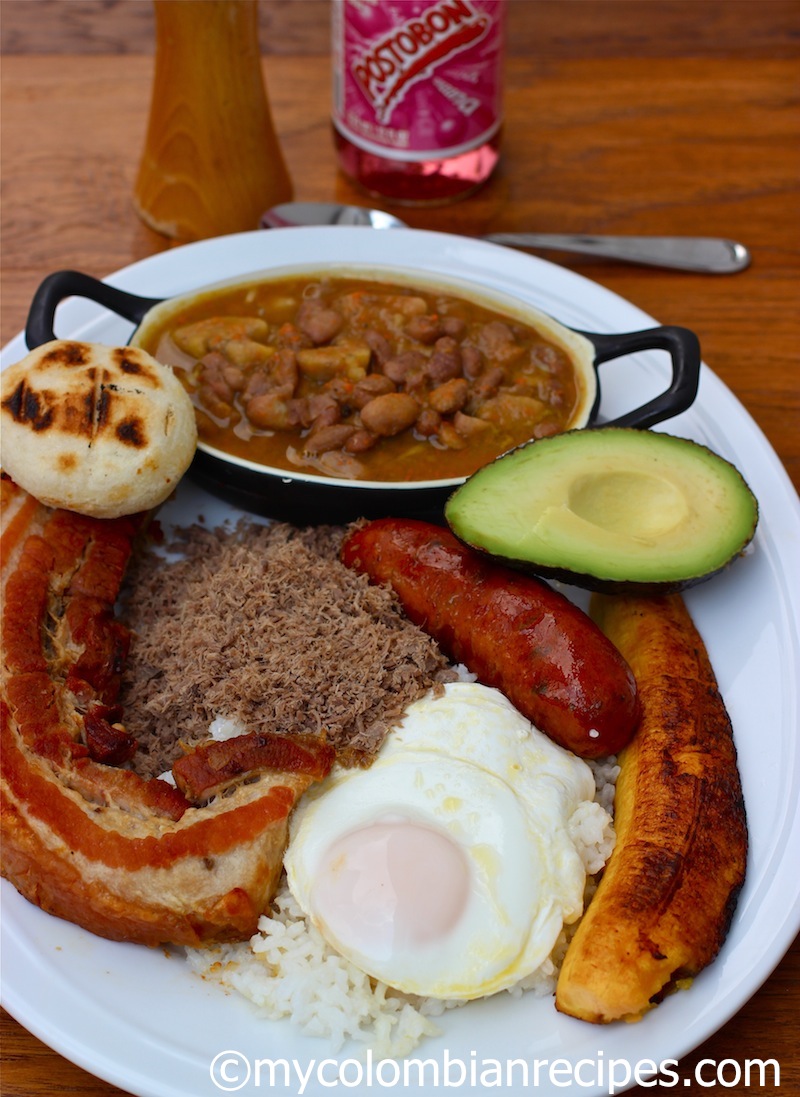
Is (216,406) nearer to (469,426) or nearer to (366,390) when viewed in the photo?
(366,390)

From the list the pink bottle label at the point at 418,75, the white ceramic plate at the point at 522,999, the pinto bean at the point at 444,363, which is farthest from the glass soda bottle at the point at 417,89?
the white ceramic plate at the point at 522,999

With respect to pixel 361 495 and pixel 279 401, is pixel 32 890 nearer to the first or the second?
pixel 361 495

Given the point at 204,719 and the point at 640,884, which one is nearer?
the point at 640,884

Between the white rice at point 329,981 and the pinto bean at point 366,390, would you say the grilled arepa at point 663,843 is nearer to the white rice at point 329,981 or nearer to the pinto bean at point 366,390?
the white rice at point 329,981

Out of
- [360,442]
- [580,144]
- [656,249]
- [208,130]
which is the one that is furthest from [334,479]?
[580,144]

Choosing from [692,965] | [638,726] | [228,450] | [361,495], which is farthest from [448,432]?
[692,965]

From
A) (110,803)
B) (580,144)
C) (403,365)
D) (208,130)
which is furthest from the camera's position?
(580,144)
